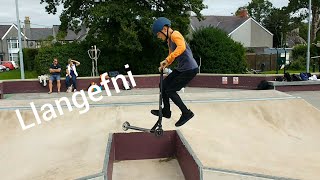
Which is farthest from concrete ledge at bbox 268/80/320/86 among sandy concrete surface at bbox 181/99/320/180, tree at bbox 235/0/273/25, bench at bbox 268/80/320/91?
tree at bbox 235/0/273/25

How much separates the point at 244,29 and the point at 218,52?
29.6 meters

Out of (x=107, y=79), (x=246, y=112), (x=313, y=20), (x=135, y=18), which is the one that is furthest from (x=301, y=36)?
(x=246, y=112)

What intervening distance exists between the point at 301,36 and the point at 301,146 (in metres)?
75.8

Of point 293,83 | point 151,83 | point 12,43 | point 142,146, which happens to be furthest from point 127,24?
point 12,43

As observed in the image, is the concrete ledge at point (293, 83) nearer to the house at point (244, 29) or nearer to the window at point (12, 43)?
the house at point (244, 29)

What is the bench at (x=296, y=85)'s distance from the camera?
14.4m

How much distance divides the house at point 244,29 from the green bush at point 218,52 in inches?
1005

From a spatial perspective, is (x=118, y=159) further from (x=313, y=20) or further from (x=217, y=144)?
(x=313, y=20)

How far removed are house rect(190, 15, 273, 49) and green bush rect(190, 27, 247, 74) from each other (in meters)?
25.5

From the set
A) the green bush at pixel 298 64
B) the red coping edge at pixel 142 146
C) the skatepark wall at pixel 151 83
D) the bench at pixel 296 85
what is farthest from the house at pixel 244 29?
the red coping edge at pixel 142 146

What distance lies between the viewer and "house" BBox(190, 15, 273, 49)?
5053 centimetres

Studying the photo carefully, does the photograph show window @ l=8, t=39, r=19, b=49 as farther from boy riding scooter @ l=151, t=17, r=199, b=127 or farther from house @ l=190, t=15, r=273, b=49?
boy riding scooter @ l=151, t=17, r=199, b=127

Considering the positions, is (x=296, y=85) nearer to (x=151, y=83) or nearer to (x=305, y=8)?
(x=151, y=83)

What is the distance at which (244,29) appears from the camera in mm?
51406
